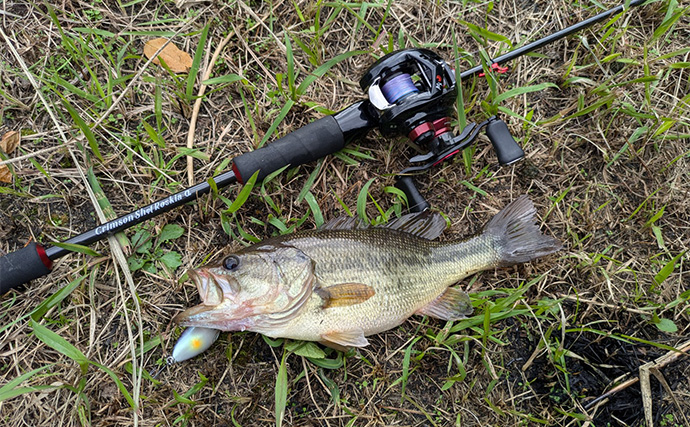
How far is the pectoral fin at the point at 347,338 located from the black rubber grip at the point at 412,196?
0.99 metres

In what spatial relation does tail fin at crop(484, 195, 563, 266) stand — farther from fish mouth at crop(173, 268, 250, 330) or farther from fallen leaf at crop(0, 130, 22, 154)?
fallen leaf at crop(0, 130, 22, 154)

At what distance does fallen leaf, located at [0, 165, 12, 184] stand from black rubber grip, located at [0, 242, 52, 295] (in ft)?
2.28

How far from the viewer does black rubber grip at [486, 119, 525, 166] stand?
2.98 meters

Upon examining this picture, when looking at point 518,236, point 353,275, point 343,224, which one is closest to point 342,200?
point 343,224

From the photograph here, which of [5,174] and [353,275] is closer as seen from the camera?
[353,275]

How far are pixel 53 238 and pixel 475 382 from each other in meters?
3.33

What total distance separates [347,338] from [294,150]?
4.41 feet

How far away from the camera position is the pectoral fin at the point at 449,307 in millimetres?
3090

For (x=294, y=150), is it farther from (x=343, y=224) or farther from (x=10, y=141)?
(x=10, y=141)

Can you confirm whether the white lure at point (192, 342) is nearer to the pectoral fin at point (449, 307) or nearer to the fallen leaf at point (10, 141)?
the pectoral fin at point (449, 307)

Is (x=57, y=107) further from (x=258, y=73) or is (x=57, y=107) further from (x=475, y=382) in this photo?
(x=475, y=382)

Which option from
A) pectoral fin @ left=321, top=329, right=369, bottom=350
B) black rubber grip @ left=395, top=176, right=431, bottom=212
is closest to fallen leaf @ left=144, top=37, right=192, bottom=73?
black rubber grip @ left=395, top=176, right=431, bottom=212

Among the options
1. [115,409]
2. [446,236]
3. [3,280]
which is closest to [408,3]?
[446,236]

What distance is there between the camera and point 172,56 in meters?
3.37
